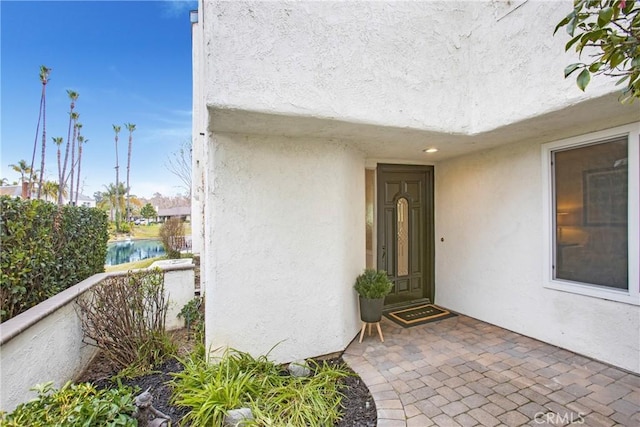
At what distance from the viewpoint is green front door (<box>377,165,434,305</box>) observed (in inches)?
282

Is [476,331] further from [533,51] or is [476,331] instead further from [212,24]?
[212,24]

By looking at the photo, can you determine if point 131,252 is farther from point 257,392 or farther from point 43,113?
point 43,113

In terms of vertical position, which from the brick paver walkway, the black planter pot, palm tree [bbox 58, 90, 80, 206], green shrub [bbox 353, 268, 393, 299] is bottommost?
the brick paver walkway

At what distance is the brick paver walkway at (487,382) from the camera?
139 inches

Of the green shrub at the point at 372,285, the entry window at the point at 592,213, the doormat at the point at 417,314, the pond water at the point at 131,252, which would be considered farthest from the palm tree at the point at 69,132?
the entry window at the point at 592,213

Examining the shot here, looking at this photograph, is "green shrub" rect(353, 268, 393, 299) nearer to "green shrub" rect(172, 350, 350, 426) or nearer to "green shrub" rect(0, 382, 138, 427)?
"green shrub" rect(172, 350, 350, 426)

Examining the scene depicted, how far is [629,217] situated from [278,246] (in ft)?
18.4

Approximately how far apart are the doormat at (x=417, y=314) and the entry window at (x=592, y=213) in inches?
103

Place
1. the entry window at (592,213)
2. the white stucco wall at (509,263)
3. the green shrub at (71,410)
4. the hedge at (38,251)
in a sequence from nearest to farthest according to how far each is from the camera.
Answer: the green shrub at (71,410) → the hedge at (38,251) → the entry window at (592,213) → the white stucco wall at (509,263)

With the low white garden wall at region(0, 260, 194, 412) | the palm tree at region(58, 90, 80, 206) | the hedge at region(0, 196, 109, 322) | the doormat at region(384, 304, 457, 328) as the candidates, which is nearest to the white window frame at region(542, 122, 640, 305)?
the doormat at region(384, 304, 457, 328)

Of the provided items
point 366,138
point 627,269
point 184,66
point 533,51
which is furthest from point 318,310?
point 184,66

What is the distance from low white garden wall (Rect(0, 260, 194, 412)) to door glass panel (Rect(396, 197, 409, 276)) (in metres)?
6.65

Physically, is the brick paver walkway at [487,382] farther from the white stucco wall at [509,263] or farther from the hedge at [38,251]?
the hedge at [38,251]

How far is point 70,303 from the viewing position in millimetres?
4570
